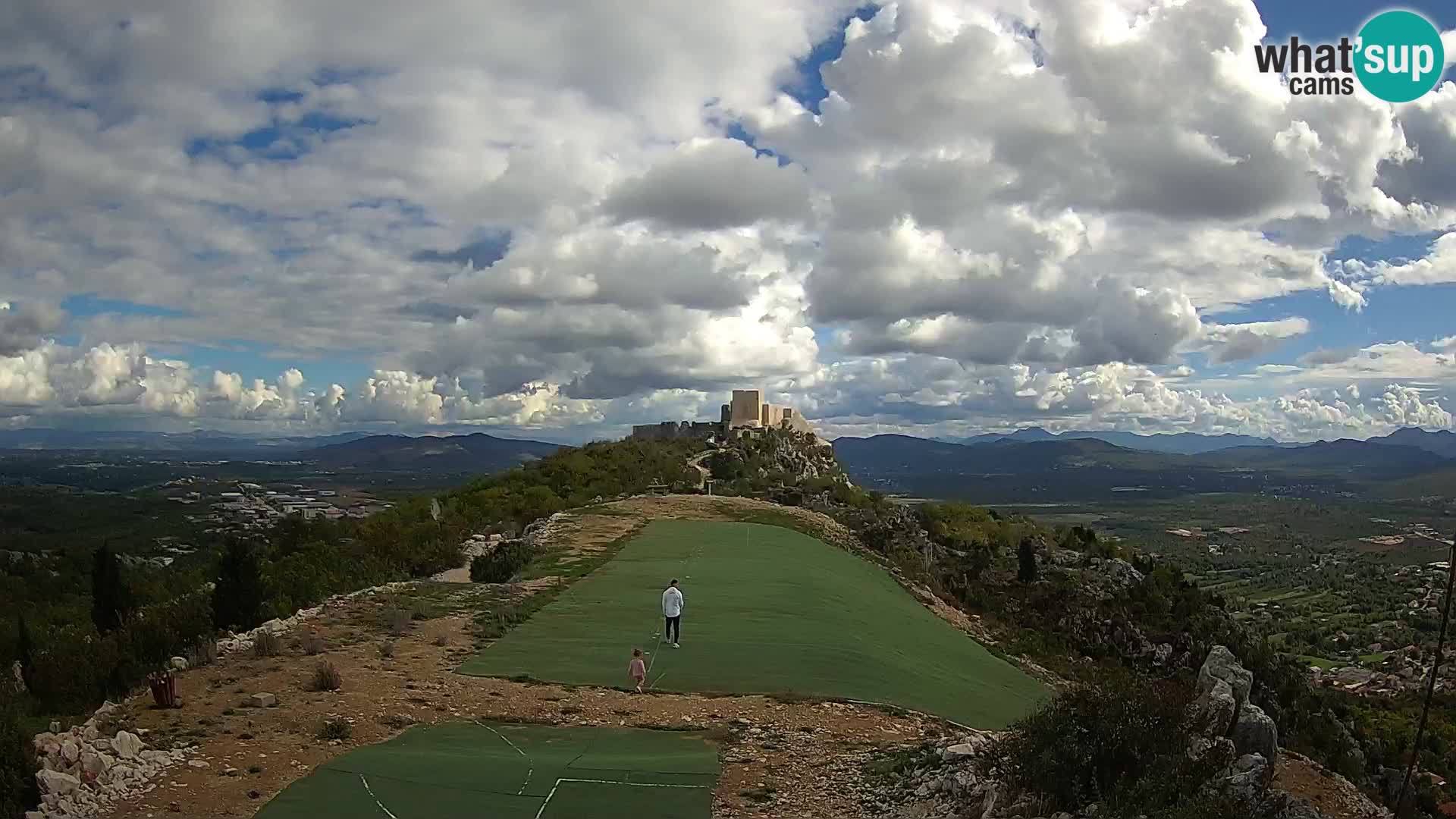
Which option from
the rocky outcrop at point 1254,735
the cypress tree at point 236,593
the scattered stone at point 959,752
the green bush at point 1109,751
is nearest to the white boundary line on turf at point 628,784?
the scattered stone at point 959,752

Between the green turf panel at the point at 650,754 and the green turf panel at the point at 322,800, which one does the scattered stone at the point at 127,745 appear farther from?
the green turf panel at the point at 650,754

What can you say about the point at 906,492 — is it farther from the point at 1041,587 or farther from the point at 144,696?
the point at 144,696

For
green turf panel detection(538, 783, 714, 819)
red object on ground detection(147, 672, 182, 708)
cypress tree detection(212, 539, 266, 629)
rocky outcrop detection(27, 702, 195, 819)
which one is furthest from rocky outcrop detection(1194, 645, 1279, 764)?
cypress tree detection(212, 539, 266, 629)

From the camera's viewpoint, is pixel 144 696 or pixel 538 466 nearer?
pixel 144 696

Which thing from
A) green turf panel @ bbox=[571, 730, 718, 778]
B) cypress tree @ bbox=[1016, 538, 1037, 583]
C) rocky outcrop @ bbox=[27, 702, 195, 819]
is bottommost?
cypress tree @ bbox=[1016, 538, 1037, 583]

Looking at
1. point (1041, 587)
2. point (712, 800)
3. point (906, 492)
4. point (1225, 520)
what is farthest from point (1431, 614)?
point (906, 492)

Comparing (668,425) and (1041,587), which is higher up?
(668,425)

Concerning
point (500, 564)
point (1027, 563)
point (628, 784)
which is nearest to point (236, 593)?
point (500, 564)

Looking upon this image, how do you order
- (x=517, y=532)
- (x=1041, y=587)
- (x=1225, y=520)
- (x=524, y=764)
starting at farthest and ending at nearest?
1. (x=1225, y=520)
2. (x=1041, y=587)
3. (x=517, y=532)
4. (x=524, y=764)

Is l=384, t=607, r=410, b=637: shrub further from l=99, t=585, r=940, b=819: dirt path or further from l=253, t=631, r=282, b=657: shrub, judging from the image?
l=253, t=631, r=282, b=657: shrub
